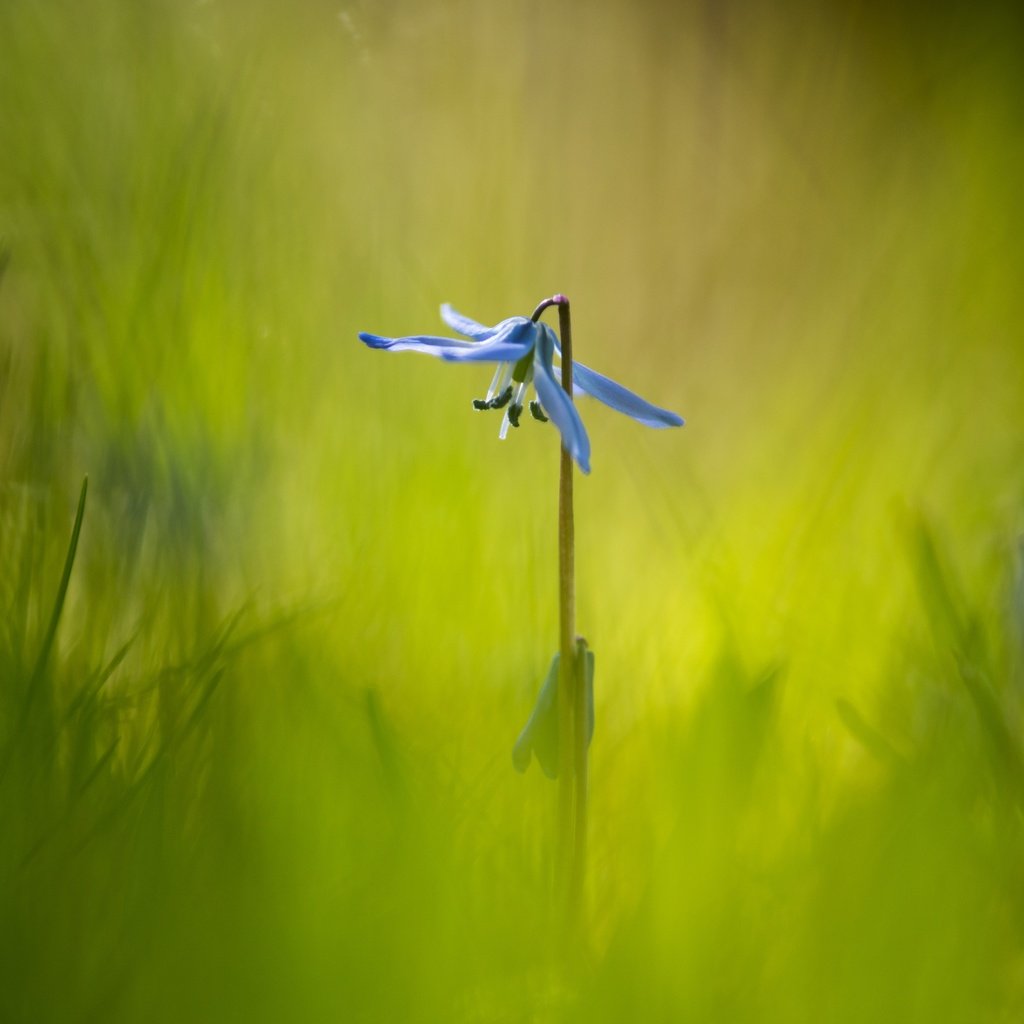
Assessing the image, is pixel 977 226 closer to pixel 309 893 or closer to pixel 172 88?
pixel 172 88

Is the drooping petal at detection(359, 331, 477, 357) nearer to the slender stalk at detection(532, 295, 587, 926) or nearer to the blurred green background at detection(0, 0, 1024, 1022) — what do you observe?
the slender stalk at detection(532, 295, 587, 926)

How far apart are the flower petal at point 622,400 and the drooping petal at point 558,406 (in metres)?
0.05

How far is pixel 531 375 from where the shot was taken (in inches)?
36.3

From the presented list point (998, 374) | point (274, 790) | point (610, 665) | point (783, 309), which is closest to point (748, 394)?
point (783, 309)

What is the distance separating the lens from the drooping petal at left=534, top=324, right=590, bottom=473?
2.51 ft

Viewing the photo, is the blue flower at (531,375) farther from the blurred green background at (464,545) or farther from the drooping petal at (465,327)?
the blurred green background at (464,545)

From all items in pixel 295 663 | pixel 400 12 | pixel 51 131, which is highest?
pixel 400 12

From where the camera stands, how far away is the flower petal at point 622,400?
86 cm

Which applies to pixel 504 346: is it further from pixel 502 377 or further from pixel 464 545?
pixel 464 545

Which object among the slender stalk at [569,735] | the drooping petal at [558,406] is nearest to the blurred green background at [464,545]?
the slender stalk at [569,735]

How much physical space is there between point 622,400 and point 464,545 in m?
0.37

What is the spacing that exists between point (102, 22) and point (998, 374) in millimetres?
1701

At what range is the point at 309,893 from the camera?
1.91 ft

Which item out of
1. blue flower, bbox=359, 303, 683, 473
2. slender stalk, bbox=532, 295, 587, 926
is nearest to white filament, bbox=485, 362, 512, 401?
blue flower, bbox=359, 303, 683, 473
